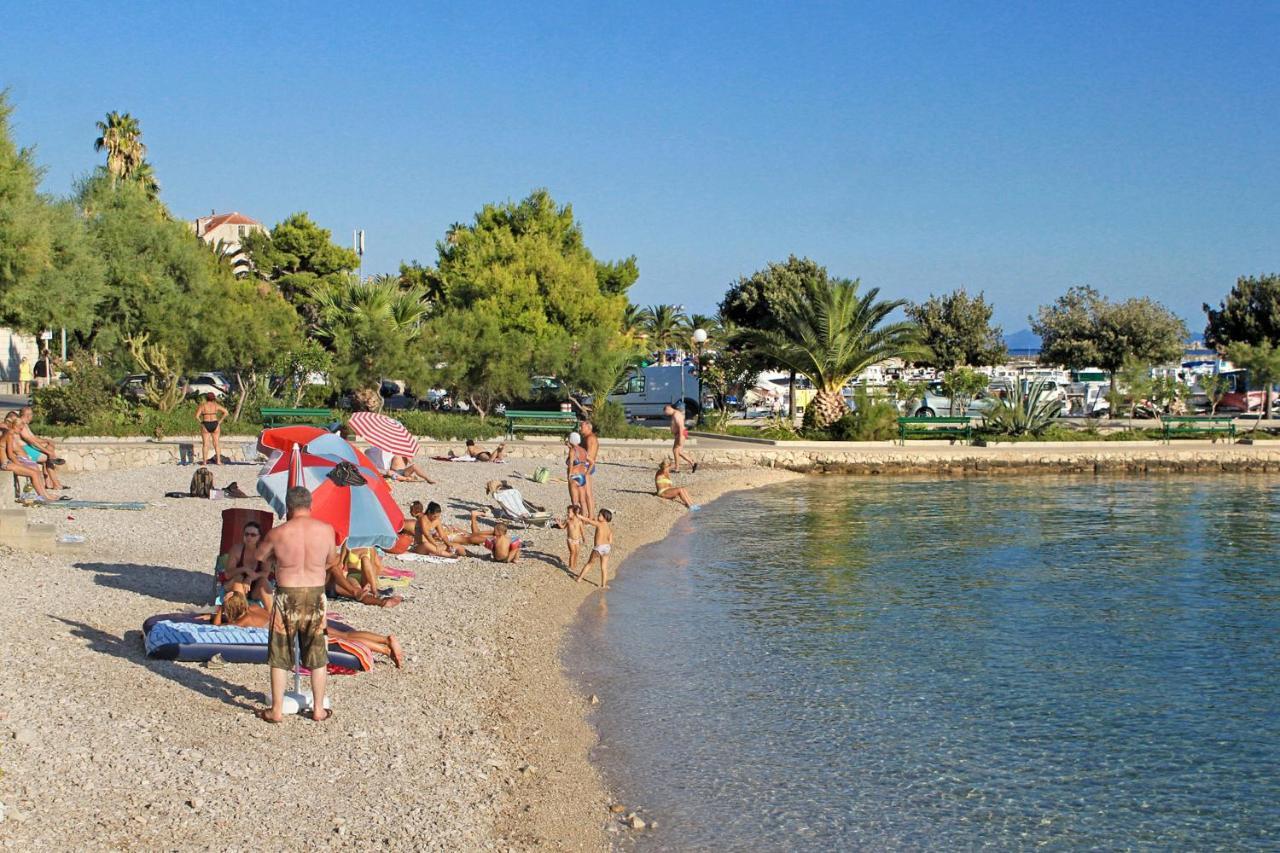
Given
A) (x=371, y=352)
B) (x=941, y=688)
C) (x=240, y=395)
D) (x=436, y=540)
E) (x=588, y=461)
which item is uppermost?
(x=371, y=352)

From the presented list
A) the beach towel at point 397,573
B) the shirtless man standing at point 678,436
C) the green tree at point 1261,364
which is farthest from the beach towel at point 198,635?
the green tree at point 1261,364

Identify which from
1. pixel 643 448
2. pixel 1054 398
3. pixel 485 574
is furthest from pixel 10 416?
pixel 1054 398

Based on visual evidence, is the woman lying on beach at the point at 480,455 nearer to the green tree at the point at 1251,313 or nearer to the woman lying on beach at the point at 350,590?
the woman lying on beach at the point at 350,590

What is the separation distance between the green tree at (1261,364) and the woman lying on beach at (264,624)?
126 ft

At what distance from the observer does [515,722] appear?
9.76 m

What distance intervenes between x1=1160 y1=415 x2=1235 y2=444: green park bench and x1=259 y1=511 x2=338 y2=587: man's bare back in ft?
104

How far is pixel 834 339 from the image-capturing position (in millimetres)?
34375

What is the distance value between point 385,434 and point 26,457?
622cm

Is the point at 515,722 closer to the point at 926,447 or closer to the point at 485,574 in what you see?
the point at 485,574

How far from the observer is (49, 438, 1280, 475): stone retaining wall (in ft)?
97.2

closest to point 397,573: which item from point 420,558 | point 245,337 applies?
point 420,558

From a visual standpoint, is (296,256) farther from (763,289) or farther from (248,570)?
(248,570)

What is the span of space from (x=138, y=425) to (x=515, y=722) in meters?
20.9

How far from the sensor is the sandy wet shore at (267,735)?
675 centimetres
